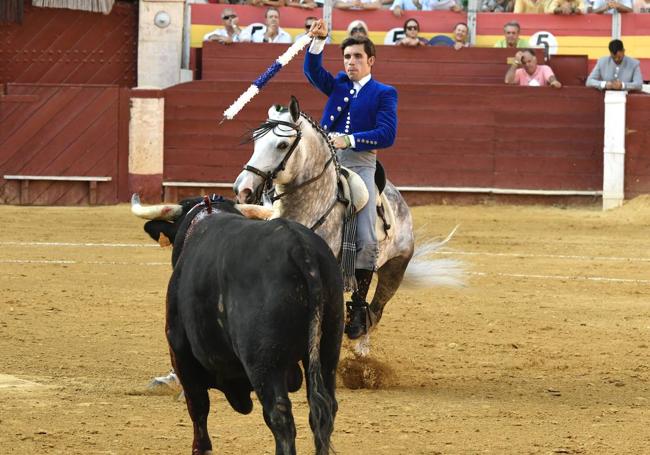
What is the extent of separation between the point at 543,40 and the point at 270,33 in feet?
10.1

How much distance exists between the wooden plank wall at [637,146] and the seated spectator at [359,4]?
3.02 m

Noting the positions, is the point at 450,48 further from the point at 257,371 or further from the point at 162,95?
the point at 257,371

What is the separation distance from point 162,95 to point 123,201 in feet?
4.04

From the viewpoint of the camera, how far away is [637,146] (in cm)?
1338

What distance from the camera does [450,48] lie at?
13.8m

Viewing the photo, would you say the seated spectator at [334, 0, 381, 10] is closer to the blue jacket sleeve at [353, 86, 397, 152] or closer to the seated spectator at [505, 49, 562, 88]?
the seated spectator at [505, 49, 562, 88]

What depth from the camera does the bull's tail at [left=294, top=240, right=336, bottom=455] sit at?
338 centimetres

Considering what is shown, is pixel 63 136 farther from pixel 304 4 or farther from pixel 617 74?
pixel 617 74

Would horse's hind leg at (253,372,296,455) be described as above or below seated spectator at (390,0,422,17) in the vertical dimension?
below

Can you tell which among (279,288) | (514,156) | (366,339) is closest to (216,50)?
(514,156)

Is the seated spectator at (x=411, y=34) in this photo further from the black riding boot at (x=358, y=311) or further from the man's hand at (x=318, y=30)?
the black riding boot at (x=358, y=311)

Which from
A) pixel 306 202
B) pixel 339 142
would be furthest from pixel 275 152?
pixel 339 142

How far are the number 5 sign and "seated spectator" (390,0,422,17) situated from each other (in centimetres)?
133

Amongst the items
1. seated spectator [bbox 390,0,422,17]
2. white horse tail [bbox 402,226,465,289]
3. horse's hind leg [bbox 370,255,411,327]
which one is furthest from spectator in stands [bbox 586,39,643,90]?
horse's hind leg [bbox 370,255,411,327]
